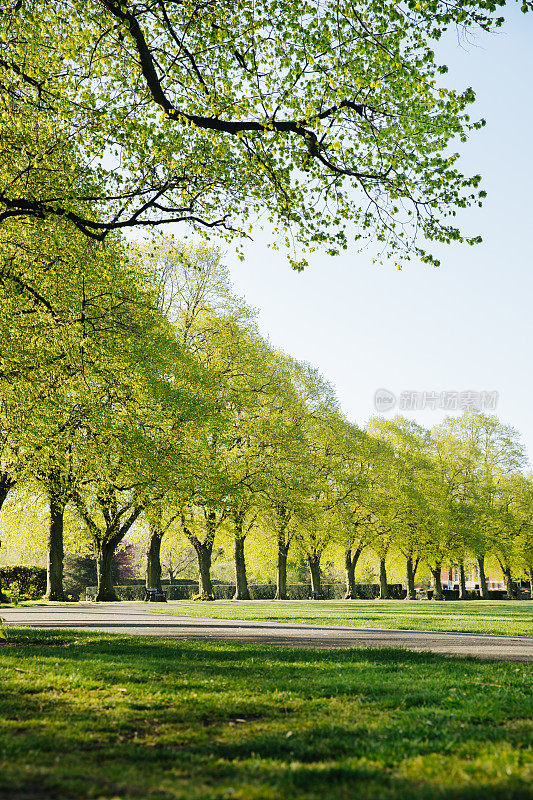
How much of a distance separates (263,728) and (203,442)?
24.5 meters

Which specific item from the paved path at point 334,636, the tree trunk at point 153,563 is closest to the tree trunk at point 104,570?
the tree trunk at point 153,563

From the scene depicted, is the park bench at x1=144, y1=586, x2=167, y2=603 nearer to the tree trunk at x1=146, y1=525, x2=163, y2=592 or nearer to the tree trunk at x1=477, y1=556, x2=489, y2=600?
the tree trunk at x1=146, y1=525, x2=163, y2=592

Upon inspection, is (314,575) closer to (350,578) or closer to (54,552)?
(350,578)

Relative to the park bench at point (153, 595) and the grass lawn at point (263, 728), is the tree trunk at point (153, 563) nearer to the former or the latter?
the park bench at point (153, 595)

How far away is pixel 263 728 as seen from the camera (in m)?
5.28

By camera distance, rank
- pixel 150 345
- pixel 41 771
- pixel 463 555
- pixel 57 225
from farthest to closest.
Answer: pixel 463 555 → pixel 150 345 → pixel 57 225 → pixel 41 771

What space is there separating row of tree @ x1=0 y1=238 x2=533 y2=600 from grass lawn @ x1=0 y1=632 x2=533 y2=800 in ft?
34.7

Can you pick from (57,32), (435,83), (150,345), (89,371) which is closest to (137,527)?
(150,345)

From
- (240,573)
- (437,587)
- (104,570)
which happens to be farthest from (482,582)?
(104,570)

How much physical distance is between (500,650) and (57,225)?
13.6m

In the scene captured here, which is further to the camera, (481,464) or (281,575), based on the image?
(481,464)

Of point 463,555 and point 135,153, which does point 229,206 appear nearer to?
point 135,153

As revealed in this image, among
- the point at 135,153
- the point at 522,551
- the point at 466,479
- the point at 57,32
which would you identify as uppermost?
the point at 57,32

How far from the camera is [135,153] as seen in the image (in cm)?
1405
